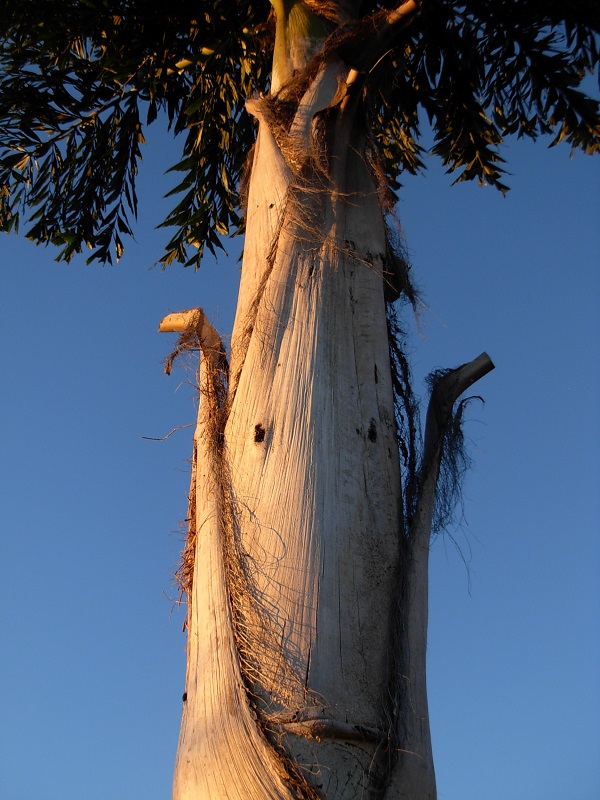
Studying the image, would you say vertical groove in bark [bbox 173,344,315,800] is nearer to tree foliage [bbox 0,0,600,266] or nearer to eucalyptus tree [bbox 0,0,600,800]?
eucalyptus tree [bbox 0,0,600,800]

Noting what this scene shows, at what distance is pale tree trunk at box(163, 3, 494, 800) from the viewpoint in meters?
2.51

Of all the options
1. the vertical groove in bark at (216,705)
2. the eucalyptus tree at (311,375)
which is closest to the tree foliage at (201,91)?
the eucalyptus tree at (311,375)

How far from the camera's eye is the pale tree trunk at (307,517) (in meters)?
2.51

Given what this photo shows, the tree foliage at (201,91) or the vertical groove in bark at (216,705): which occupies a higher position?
the tree foliage at (201,91)

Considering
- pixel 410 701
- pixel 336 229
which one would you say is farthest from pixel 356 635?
pixel 336 229

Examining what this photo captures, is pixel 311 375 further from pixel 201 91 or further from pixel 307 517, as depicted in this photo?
pixel 201 91

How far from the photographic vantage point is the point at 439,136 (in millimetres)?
6051

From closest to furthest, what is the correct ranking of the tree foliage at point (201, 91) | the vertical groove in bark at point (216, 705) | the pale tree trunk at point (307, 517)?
the vertical groove in bark at point (216, 705), the pale tree trunk at point (307, 517), the tree foliage at point (201, 91)

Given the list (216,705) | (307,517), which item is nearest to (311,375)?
(307,517)

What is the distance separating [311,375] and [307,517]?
0.55 metres

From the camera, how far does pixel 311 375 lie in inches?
124

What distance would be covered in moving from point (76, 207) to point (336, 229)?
9.81 feet

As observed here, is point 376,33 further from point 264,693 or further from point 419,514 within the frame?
point 264,693

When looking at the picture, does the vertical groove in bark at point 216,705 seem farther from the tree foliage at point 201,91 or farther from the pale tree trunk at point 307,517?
the tree foliage at point 201,91
